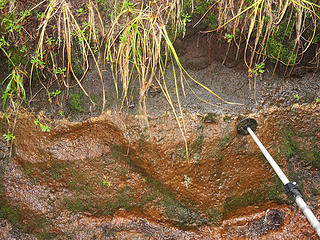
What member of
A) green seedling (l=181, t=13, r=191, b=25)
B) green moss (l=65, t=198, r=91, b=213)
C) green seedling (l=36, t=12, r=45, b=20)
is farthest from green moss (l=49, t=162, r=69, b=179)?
green seedling (l=181, t=13, r=191, b=25)

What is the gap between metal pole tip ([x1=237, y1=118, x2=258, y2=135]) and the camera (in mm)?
2252

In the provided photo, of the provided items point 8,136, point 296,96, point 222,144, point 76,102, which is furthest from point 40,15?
point 296,96

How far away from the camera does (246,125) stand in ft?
7.45

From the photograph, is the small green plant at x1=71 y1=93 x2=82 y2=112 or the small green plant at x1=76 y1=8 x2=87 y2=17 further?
the small green plant at x1=71 y1=93 x2=82 y2=112

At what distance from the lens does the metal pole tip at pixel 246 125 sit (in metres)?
2.25

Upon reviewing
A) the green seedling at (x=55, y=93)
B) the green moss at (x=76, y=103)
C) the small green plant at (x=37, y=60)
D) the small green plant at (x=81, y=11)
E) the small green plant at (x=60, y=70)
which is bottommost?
the green moss at (x=76, y=103)

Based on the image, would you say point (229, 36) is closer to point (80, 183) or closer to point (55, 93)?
point (55, 93)

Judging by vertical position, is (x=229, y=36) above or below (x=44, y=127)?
above

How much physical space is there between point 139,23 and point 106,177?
1310 mm

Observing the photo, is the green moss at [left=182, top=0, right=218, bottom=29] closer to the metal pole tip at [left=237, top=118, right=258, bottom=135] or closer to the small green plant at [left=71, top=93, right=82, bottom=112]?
the metal pole tip at [left=237, top=118, right=258, bottom=135]

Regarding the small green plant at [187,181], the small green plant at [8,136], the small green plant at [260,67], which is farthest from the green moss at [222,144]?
the small green plant at [8,136]

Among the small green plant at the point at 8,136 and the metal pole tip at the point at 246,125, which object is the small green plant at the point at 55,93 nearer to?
the small green plant at the point at 8,136

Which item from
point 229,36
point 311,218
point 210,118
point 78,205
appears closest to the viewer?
point 311,218

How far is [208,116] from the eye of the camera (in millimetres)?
2361
